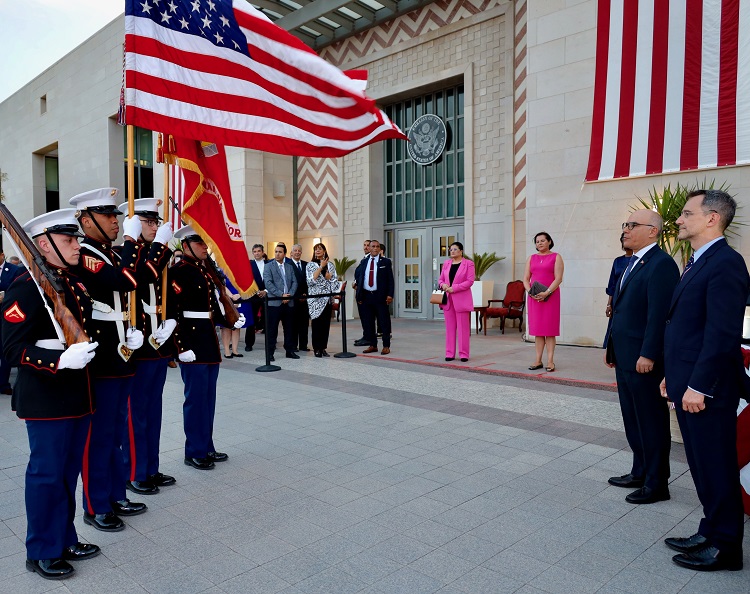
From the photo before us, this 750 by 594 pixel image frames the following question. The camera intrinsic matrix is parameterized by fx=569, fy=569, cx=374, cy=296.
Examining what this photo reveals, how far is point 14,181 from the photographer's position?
30.5 meters

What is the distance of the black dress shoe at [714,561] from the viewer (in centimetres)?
274

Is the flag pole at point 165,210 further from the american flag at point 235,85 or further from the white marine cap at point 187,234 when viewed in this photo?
the american flag at point 235,85

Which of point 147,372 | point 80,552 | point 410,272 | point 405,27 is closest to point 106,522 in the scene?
point 80,552

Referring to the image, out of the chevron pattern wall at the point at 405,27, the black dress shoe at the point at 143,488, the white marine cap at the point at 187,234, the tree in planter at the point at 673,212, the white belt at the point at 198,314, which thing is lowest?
the black dress shoe at the point at 143,488

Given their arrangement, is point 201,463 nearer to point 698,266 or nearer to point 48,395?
point 48,395

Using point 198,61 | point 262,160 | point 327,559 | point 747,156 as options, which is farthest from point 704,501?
point 262,160

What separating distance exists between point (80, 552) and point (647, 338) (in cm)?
338

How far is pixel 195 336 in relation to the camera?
4219 millimetres

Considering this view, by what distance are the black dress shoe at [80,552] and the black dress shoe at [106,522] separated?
258 millimetres

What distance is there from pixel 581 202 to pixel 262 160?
1099cm

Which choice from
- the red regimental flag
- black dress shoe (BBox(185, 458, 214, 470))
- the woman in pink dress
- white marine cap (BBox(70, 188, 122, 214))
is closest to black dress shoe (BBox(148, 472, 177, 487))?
black dress shoe (BBox(185, 458, 214, 470))

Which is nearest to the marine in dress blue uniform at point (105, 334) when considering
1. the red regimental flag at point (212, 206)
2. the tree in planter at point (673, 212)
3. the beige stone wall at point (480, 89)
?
the red regimental flag at point (212, 206)

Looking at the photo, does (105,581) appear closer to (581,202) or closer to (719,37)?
(581,202)

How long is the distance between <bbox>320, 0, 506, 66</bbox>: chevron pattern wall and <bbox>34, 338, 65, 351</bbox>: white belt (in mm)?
13749
